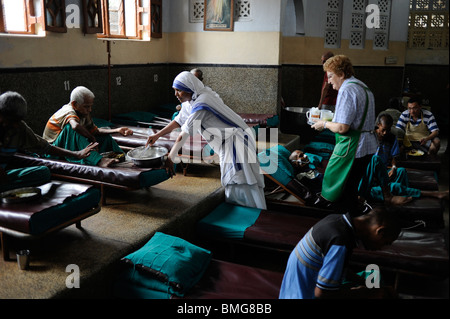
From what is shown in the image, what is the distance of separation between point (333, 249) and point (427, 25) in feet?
36.4

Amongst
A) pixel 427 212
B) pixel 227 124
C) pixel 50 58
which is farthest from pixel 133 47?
pixel 427 212

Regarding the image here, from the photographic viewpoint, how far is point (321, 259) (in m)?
2.15

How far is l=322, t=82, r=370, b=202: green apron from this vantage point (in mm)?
3676

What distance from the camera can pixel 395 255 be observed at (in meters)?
3.34

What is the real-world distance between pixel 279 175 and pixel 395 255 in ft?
5.28

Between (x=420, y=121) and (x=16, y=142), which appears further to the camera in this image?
(x=420, y=121)

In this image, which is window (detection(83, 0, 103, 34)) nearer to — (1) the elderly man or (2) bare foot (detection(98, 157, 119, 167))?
(2) bare foot (detection(98, 157, 119, 167))

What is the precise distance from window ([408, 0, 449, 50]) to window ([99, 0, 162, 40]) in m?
7.46

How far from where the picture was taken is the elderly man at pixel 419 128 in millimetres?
6273

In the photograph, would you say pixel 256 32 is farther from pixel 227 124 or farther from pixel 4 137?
pixel 4 137

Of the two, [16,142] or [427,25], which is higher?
[427,25]

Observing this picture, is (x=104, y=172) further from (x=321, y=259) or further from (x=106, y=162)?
(x=321, y=259)

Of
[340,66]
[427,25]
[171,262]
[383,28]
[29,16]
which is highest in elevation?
[427,25]

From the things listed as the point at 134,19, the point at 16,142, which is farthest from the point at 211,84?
the point at 16,142
